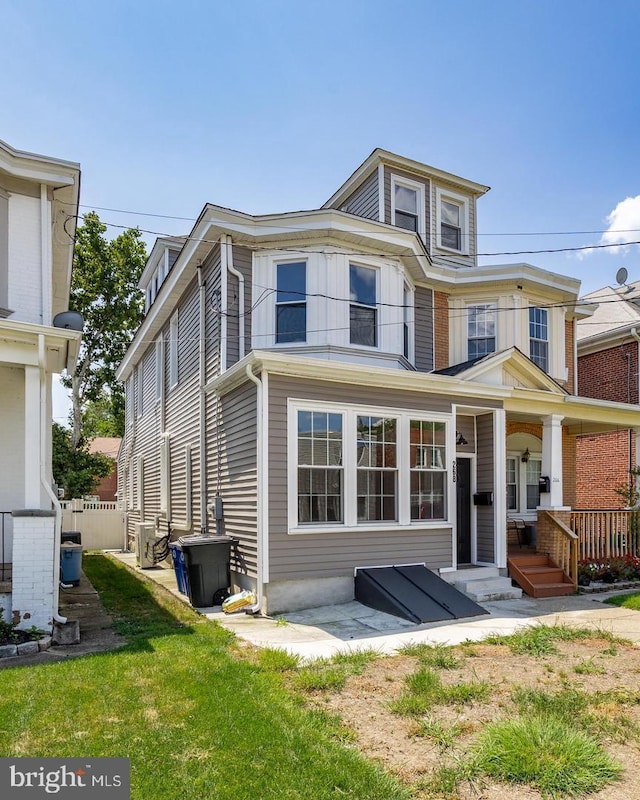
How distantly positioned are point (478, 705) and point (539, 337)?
33.6 feet

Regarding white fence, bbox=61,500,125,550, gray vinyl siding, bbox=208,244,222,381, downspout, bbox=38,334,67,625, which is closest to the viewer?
downspout, bbox=38,334,67,625

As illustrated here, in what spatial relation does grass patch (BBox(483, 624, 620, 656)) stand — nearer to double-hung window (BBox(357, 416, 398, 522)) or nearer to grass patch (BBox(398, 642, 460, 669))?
grass patch (BBox(398, 642, 460, 669))

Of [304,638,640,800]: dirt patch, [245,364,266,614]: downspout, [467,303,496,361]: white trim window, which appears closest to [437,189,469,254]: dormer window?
[467,303,496,361]: white trim window

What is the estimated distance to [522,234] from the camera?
39.3ft

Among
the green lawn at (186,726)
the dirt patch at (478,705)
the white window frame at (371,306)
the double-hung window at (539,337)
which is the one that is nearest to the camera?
the green lawn at (186,726)

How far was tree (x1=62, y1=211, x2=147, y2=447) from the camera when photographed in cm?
2562

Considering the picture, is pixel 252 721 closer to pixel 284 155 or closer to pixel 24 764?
pixel 24 764

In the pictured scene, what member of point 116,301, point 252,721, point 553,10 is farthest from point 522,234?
point 116,301

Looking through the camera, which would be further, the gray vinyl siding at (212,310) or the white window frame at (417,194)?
the white window frame at (417,194)

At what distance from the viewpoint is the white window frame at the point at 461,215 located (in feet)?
44.8

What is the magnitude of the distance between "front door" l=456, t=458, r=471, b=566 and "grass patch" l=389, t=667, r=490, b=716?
5.84 metres

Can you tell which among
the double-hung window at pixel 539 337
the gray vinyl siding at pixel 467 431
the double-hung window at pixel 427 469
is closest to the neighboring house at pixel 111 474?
the double-hung window at pixel 539 337

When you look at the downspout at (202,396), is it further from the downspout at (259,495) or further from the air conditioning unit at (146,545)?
the downspout at (259,495)

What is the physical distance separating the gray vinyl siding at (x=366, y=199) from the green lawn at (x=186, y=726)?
10.0m
